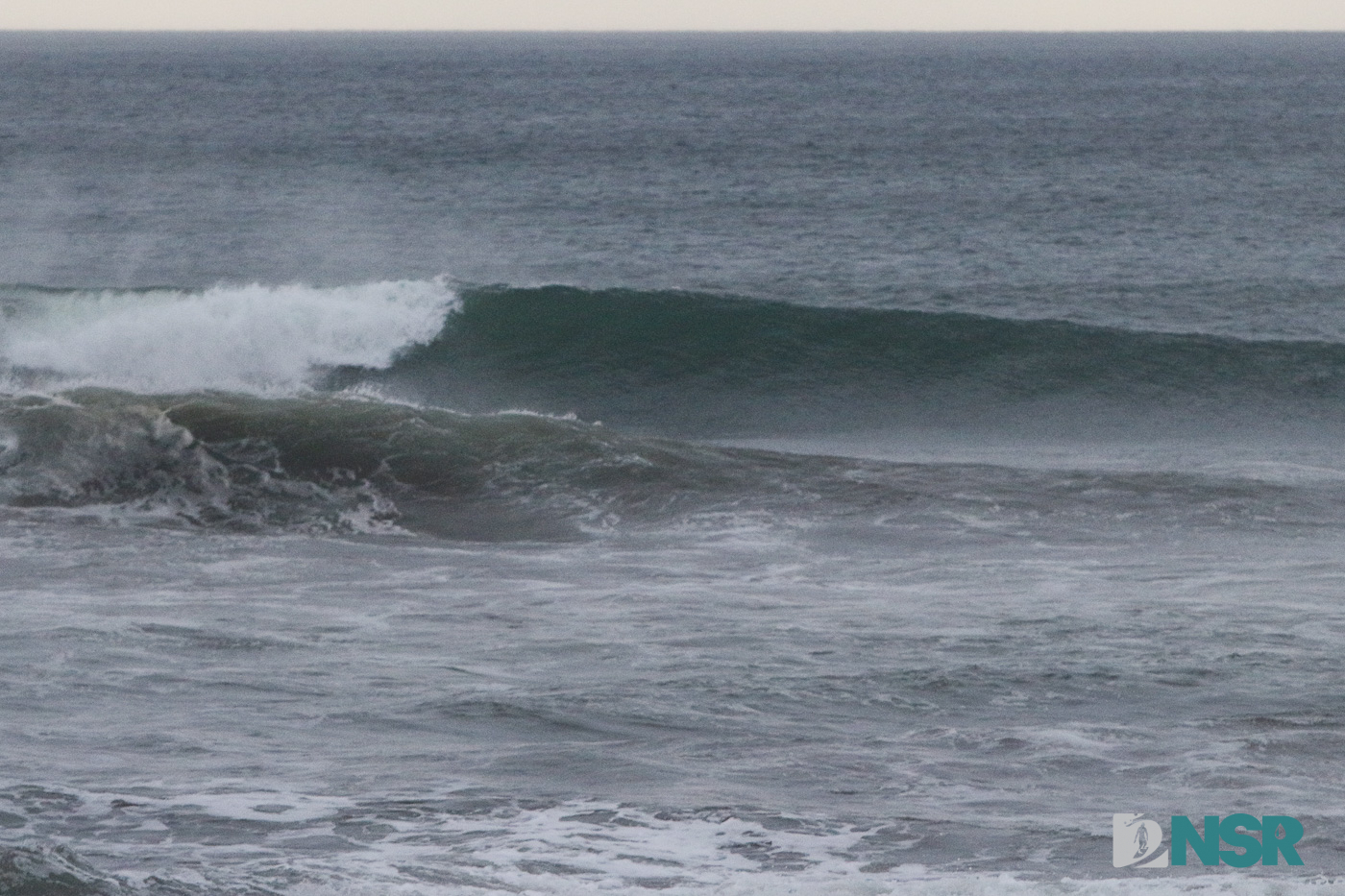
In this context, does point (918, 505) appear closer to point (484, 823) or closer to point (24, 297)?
point (484, 823)

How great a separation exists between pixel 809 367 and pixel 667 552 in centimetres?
982

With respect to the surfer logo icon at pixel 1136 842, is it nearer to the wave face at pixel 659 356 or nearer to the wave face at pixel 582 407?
the wave face at pixel 582 407

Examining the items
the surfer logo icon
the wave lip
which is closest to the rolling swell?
the wave lip

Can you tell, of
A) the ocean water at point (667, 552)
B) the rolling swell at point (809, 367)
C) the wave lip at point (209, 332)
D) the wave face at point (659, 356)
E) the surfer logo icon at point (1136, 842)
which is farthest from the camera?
the wave lip at point (209, 332)

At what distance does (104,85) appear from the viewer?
93875mm

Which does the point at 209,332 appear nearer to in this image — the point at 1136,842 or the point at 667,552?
the point at 667,552

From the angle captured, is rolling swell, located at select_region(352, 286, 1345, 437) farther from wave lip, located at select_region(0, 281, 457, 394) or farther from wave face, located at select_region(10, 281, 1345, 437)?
wave lip, located at select_region(0, 281, 457, 394)

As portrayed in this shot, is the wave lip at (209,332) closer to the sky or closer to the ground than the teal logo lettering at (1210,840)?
closer to the sky

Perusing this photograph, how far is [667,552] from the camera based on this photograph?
12711mm

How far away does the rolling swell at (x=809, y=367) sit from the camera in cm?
2053

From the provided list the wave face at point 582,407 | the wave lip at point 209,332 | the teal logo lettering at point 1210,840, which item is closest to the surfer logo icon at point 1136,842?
the teal logo lettering at point 1210,840

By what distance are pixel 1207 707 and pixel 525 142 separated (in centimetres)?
4857

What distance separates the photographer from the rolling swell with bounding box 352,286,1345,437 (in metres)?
20.5

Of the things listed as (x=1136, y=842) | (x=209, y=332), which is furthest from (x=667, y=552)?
(x=209, y=332)
